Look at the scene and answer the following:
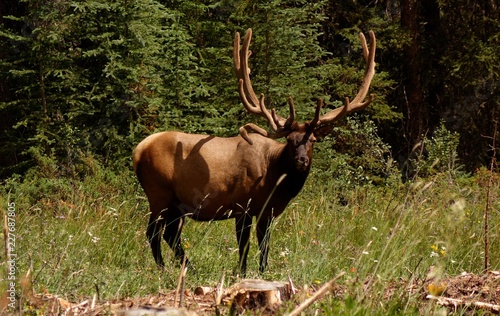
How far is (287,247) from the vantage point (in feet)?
25.5

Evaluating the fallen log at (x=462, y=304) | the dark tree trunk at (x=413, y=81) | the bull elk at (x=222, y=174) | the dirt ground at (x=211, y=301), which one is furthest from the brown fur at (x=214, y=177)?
the dark tree trunk at (x=413, y=81)

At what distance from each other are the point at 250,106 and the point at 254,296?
4830mm

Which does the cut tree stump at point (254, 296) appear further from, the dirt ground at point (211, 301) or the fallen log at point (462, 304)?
the fallen log at point (462, 304)

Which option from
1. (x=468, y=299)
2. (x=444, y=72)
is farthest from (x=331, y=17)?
(x=468, y=299)

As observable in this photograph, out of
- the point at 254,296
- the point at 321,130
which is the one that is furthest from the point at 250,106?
the point at 254,296

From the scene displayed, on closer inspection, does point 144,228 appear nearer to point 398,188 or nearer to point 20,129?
point 398,188

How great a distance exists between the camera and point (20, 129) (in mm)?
14820

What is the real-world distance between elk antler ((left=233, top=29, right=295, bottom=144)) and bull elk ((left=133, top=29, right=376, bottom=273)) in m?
0.01

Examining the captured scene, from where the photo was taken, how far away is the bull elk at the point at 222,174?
Answer: 27.2 ft

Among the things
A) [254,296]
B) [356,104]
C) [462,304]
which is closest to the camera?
[254,296]

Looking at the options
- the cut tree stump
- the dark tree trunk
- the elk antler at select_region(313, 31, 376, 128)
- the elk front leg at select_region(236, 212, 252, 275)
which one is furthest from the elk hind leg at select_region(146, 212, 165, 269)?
the dark tree trunk

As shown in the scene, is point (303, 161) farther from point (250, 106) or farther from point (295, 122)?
point (250, 106)

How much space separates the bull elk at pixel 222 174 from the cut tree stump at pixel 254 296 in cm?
384

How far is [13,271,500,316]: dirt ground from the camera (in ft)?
13.0
